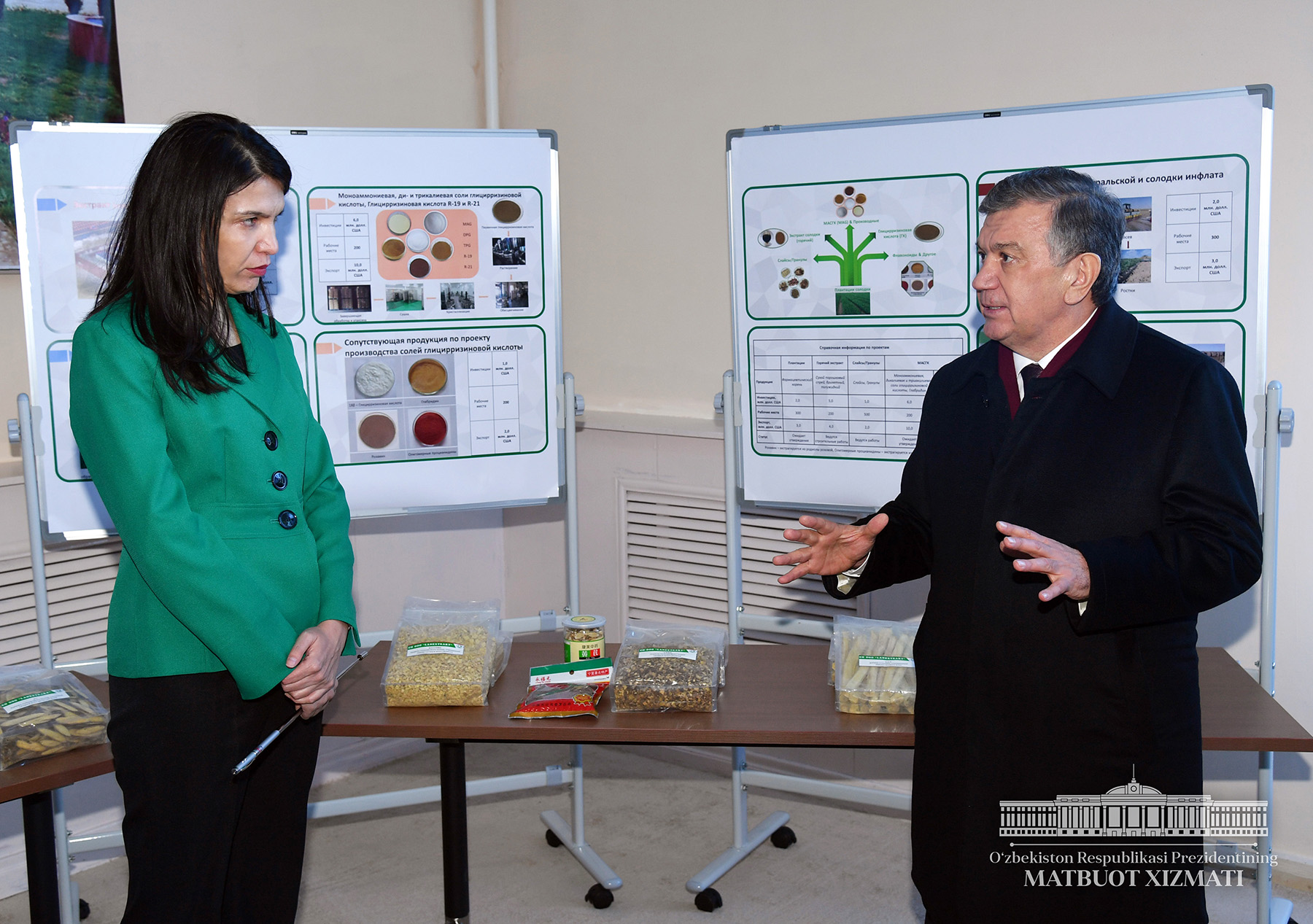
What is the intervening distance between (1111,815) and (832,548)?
0.58m

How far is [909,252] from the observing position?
245cm

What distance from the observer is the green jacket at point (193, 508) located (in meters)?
1.49

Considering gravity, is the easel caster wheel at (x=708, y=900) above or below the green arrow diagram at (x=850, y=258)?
below

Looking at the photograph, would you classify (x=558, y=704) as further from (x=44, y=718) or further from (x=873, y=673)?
(x=44, y=718)

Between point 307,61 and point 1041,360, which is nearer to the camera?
point 1041,360

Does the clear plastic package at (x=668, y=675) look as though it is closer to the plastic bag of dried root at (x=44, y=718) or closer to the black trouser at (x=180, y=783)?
the black trouser at (x=180, y=783)

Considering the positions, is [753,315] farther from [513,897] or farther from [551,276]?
[513,897]

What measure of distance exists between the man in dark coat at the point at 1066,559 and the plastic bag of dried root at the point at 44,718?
1.43 m

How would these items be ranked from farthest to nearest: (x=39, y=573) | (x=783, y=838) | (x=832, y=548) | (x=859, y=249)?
(x=783, y=838) < (x=859, y=249) < (x=39, y=573) < (x=832, y=548)

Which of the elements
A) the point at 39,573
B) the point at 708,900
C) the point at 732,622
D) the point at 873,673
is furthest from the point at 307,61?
the point at 708,900

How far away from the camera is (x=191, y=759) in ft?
5.00

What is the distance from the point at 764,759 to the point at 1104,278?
87.8 inches

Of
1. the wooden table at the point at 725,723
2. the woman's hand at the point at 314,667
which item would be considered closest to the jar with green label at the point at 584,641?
the wooden table at the point at 725,723

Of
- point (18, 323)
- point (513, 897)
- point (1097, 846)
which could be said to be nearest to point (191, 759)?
point (1097, 846)
